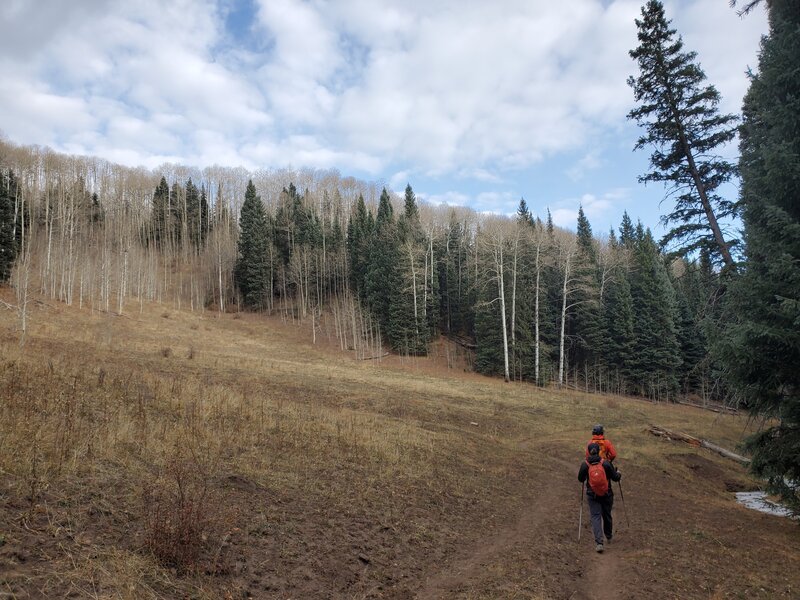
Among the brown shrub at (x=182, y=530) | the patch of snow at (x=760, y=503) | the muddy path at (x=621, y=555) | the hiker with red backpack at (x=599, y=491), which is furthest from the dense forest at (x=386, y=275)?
the brown shrub at (x=182, y=530)

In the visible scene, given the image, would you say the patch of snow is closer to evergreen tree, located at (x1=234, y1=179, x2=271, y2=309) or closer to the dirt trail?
the dirt trail

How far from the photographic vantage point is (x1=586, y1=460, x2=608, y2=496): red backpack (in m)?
8.14

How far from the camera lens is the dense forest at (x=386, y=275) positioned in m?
44.3

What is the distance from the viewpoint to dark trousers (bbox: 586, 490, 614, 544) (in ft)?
26.3

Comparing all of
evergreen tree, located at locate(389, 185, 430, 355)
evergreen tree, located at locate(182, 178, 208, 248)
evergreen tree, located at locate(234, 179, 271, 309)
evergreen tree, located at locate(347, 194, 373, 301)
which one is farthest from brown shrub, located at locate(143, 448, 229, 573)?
evergreen tree, located at locate(182, 178, 208, 248)

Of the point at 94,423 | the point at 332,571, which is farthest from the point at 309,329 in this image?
the point at 332,571

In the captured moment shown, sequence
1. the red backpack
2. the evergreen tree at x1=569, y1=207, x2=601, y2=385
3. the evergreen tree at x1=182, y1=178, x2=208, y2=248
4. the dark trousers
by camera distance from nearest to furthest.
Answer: the dark trousers
the red backpack
the evergreen tree at x1=569, y1=207, x2=601, y2=385
the evergreen tree at x1=182, y1=178, x2=208, y2=248

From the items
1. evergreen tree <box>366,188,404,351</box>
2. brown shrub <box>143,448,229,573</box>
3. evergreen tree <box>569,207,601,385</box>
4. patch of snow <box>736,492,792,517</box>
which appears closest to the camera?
brown shrub <box>143,448,229,573</box>

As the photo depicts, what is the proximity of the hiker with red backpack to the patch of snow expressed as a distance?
18.2 feet

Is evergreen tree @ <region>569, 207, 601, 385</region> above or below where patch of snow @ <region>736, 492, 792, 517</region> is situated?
above

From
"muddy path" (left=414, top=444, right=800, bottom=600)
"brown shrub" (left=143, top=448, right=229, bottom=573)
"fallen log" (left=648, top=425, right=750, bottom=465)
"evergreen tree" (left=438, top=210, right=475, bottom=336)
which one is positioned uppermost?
"evergreen tree" (left=438, top=210, right=475, bottom=336)

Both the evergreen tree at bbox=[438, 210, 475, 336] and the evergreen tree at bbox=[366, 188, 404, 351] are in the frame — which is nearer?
the evergreen tree at bbox=[366, 188, 404, 351]

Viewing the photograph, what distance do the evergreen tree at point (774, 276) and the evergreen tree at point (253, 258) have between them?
5904 centimetres

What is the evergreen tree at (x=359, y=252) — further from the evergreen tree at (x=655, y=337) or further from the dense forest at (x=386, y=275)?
the evergreen tree at (x=655, y=337)
